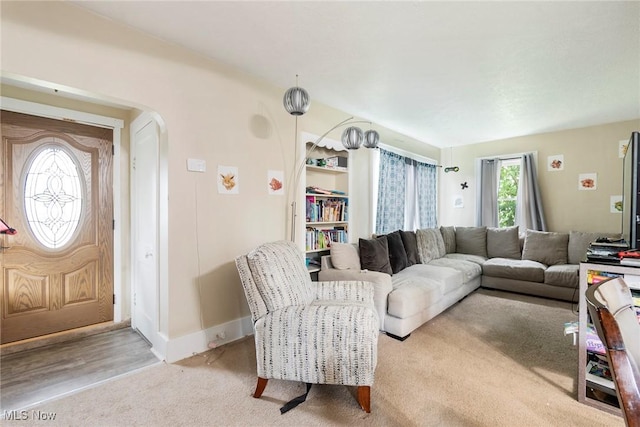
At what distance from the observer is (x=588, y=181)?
4.24m

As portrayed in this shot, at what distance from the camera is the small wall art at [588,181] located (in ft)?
13.7

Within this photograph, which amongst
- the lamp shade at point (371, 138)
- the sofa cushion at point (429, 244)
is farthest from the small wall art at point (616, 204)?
the lamp shade at point (371, 138)

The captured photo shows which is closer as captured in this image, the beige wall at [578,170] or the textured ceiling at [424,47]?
the textured ceiling at [424,47]

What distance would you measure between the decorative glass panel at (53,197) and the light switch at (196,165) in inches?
54.6

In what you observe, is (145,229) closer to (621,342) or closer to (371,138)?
(371,138)

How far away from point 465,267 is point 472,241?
1.31 metres

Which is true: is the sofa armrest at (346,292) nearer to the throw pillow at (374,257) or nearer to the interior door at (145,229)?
the throw pillow at (374,257)

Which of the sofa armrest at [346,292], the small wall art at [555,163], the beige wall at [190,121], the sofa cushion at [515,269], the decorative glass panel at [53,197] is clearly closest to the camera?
the beige wall at [190,121]

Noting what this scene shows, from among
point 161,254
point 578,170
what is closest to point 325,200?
point 161,254

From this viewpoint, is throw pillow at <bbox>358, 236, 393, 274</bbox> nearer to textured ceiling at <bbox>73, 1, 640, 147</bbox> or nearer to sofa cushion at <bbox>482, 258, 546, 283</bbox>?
textured ceiling at <bbox>73, 1, 640, 147</bbox>

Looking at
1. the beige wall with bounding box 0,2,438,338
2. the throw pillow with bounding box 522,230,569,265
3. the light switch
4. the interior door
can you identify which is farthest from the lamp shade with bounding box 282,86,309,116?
the throw pillow with bounding box 522,230,569,265

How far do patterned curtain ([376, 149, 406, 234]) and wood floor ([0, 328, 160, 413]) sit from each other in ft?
10.2

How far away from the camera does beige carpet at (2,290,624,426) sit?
1.61 m

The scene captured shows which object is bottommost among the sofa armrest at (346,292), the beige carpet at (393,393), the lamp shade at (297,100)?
the beige carpet at (393,393)
